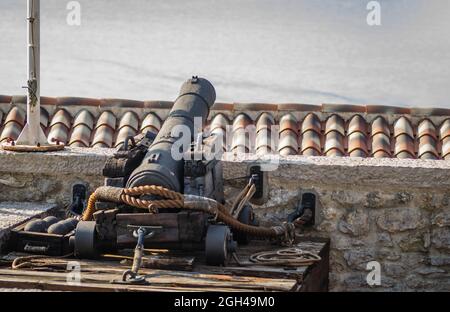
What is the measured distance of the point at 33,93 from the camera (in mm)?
5566

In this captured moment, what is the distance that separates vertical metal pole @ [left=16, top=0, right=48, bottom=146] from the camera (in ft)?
18.1

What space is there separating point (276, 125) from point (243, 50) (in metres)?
7.66

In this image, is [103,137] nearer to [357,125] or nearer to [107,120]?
[107,120]

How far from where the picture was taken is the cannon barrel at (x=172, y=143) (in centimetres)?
447

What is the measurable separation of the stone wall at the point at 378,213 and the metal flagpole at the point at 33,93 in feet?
4.04

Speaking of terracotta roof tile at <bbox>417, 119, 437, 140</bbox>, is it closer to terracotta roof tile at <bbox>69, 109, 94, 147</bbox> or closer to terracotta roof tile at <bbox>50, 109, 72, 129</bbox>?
terracotta roof tile at <bbox>69, 109, 94, 147</bbox>

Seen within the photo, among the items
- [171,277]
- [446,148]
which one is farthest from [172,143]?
[446,148]

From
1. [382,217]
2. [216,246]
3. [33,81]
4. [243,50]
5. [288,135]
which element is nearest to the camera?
[216,246]

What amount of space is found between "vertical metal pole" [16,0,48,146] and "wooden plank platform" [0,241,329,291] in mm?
1161

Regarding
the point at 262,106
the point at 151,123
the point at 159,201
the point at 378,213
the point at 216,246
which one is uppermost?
the point at 262,106

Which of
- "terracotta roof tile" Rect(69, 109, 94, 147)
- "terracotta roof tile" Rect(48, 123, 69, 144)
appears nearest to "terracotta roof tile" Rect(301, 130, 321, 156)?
"terracotta roof tile" Rect(69, 109, 94, 147)
